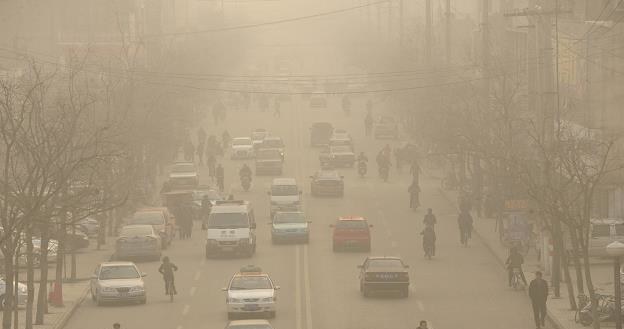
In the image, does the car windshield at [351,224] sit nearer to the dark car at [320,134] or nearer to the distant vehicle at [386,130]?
the dark car at [320,134]

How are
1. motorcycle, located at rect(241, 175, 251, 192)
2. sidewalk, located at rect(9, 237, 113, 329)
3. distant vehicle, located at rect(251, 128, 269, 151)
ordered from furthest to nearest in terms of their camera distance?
distant vehicle, located at rect(251, 128, 269, 151)
motorcycle, located at rect(241, 175, 251, 192)
sidewalk, located at rect(9, 237, 113, 329)

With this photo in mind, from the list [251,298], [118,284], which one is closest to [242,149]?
[118,284]

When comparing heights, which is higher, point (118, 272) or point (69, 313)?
point (118, 272)

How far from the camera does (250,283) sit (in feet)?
153

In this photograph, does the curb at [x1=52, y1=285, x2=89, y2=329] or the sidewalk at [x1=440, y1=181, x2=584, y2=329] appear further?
the curb at [x1=52, y1=285, x2=89, y2=329]

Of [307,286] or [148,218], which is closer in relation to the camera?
[307,286]

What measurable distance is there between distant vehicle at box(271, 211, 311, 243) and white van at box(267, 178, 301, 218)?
298 inches

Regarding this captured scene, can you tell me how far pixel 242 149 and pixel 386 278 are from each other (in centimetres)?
5140

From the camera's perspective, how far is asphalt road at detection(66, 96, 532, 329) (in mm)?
46094

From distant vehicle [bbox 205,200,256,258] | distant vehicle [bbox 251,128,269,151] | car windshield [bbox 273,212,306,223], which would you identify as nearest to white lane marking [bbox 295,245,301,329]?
distant vehicle [bbox 205,200,256,258]

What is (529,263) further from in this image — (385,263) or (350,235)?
(385,263)

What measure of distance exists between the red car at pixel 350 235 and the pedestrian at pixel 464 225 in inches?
146

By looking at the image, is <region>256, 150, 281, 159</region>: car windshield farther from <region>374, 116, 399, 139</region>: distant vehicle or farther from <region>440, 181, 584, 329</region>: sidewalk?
<region>374, 116, 399, 139</region>: distant vehicle

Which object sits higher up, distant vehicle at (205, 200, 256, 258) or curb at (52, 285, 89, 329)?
distant vehicle at (205, 200, 256, 258)
